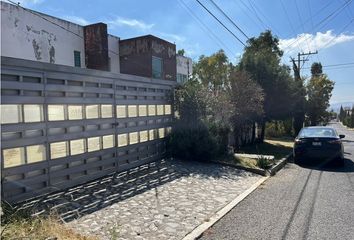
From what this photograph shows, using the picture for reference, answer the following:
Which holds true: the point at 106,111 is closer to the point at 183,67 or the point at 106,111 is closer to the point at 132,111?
the point at 132,111

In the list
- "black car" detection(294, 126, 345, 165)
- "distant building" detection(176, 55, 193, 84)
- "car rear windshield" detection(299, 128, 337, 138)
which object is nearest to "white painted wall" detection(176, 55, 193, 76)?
"distant building" detection(176, 55, 193, 84)

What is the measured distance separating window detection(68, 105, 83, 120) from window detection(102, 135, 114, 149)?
107cm

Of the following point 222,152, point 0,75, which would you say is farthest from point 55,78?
point 222,152

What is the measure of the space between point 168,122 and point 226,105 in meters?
2.83

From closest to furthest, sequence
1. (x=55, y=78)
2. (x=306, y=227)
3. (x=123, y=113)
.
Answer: (x=306, y=227)
(x=55, y=78)
(x=123, y=113)

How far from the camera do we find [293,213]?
6.36 m

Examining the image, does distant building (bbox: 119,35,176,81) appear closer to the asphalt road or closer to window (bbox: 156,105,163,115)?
window (bbox: 156,105,163,115)

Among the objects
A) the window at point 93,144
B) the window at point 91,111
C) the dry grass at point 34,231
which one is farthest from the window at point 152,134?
the dry grass at point 34,231

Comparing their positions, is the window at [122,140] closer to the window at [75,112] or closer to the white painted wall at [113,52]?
the window at [75,112]

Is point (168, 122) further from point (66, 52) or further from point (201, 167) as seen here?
point (66, 52)

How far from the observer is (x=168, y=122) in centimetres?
1216

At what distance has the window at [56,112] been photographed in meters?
7.15

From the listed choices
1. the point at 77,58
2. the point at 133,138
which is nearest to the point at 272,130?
the point at 77,58

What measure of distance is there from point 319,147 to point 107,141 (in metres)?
7.87
